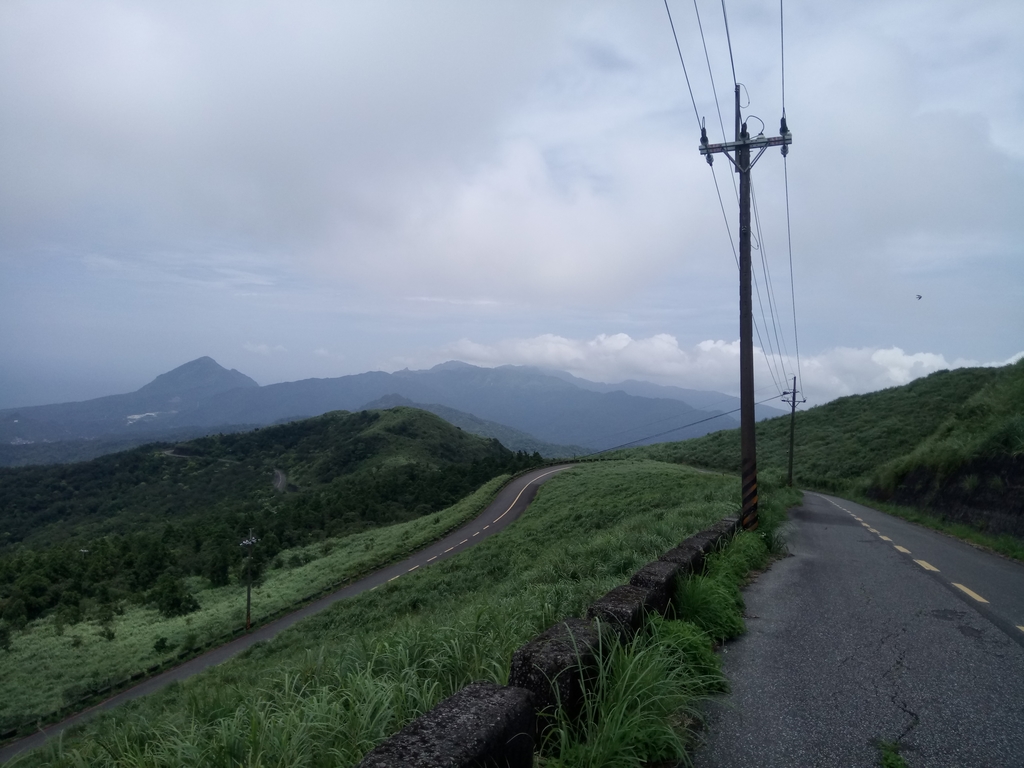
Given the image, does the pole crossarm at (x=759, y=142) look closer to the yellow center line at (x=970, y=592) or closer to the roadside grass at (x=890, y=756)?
the yellow center line at (x=970, y=592)

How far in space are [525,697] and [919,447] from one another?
31.4 m

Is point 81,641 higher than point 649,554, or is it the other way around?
point 649,554

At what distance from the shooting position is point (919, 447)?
28.5 metres

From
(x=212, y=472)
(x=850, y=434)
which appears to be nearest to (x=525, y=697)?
(x=850, y=434)

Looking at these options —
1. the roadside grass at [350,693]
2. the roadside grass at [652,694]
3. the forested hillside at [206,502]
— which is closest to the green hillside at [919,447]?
the roadside grass at [350,693]

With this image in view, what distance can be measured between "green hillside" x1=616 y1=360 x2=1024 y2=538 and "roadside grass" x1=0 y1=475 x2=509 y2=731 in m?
19.7

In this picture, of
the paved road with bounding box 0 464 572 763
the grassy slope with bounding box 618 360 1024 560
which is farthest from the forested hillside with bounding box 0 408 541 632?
the grassy slope with bounding box 618 360 1024 560

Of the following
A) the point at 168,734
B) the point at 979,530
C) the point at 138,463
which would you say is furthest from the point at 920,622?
the point at 138,463

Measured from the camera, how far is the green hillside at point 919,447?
16.8m

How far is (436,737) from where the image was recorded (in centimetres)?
244

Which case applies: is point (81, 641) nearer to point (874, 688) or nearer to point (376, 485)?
point (874, 688)

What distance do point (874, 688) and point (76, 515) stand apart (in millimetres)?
87085

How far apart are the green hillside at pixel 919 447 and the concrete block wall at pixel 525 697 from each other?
13946 millimetres

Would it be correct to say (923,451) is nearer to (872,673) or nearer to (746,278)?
(746,278)
